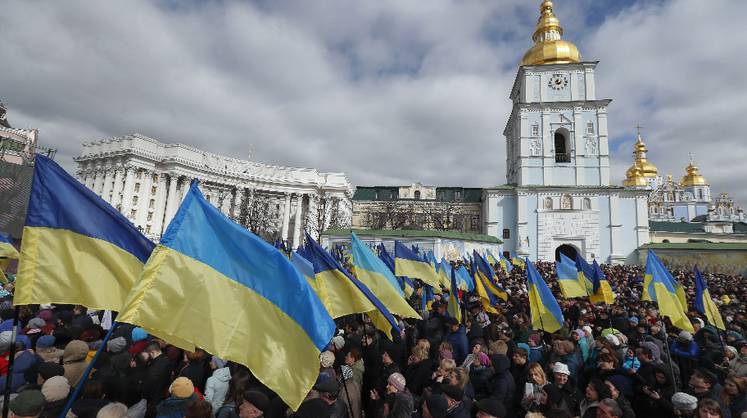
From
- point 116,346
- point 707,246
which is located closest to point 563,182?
point 707,246

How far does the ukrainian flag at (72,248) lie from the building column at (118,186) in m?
72.2


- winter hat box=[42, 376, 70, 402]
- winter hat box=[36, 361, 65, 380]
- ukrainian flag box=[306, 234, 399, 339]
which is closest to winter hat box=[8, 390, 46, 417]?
winter hat box=[42, 376, 70, 402]

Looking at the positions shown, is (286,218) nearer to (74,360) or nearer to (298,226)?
(298,226)

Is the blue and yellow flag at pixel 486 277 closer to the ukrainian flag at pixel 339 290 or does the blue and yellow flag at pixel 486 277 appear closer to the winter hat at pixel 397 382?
the ukrainian flag at pixel 339 290

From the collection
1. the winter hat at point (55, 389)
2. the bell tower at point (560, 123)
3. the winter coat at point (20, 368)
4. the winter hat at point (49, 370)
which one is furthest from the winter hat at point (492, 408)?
the bell tower at point (560, 123)

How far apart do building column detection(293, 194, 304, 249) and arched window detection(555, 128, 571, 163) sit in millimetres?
50076

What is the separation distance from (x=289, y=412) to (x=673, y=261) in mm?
45043

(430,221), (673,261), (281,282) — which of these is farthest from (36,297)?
(430,221)

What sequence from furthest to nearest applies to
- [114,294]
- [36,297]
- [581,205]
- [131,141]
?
[131,141] < [581,205] < [114,294] < [36,297]

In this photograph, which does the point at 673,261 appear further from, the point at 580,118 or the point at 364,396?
the point at 364,396

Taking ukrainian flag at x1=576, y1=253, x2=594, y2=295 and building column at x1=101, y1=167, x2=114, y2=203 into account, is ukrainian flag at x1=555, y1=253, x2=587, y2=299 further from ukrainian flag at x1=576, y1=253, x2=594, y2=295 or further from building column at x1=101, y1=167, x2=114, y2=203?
building column at x1=101, y1=167, x2=114, y2=203

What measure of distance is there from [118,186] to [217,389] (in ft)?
241

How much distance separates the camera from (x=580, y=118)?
45031 mm

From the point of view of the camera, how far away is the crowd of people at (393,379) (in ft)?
12.1
